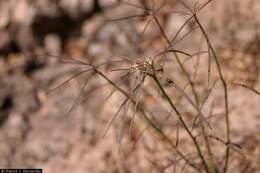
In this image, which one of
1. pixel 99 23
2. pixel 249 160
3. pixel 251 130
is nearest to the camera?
pixel 249 160

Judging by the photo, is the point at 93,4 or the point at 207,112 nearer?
the point at 207,112

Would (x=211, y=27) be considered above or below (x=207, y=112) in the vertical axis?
above

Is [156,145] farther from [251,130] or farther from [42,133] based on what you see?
[42,133]

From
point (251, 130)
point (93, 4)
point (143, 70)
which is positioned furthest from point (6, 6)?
point (143, 70)

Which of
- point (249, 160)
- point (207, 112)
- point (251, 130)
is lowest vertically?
point (249, 160)

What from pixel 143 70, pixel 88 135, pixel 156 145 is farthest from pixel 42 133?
pixel 143 70

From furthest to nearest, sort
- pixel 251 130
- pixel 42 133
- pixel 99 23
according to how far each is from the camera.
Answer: pixel 99 23 < pixel 42 133 < pixel 251 130

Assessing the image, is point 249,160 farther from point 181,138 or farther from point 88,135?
point 88,135
